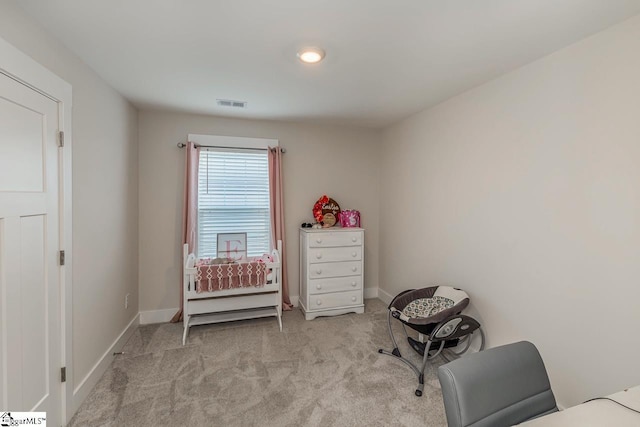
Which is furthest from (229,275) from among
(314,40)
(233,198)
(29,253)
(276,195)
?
(314,40)

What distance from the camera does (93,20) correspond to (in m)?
1.54

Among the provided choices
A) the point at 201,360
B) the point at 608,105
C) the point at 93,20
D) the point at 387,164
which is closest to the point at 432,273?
the point at 387,164

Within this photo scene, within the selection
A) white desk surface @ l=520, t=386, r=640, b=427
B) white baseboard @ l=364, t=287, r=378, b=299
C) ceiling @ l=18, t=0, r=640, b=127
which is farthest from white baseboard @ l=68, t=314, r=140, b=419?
white baseboard @ l=364, t=287, r=378, b=299

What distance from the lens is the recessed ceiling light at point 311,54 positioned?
181 centimetres

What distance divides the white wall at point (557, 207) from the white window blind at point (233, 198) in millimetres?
2067

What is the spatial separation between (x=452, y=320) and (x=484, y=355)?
108cm

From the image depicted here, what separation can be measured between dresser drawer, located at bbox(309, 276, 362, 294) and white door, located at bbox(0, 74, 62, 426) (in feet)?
7.25

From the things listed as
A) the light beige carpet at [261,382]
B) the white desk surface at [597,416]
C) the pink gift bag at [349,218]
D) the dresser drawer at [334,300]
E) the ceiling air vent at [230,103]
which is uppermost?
the ceiling air vent at [230,103]

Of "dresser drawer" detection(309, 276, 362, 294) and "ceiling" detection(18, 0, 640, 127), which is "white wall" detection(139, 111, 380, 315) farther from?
"ceiling" detection(18, 0, 640, 127)

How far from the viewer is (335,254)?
11.0ft

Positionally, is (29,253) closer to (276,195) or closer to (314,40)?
(314,40)

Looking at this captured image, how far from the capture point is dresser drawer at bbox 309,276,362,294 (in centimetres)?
331

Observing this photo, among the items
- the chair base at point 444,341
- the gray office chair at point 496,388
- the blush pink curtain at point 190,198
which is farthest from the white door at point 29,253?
the chair base at point 444,341

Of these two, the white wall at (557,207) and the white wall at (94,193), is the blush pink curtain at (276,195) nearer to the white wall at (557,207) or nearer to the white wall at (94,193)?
the white wall at (94,193)
